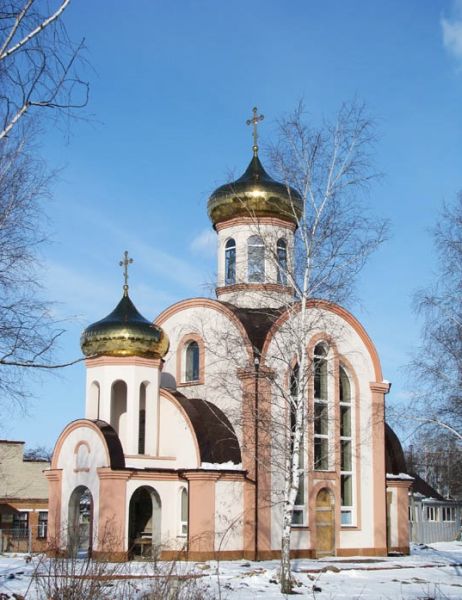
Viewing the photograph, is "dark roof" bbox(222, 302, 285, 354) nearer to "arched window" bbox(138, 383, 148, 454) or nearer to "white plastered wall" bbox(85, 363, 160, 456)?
"white plastered wall" bbox(85, 363, 160, 456)

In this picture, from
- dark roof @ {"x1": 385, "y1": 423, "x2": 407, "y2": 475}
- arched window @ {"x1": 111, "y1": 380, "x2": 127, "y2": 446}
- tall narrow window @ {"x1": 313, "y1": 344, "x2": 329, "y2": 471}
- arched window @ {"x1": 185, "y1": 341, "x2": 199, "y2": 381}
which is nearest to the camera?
tall narrow window @ {"x1": 313, "y1": 344, "x2": 329, "y2": 471}

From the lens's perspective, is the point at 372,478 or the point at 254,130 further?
the point at 254,130

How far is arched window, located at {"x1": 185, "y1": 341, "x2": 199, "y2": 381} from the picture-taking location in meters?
22.7

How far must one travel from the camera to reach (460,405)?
1502cm

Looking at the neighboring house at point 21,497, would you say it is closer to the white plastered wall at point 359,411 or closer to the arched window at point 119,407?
the arched window at point 119,407

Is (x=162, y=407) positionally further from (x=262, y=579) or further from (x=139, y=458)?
(x=262, y=579)

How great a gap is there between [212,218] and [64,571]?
58.5ft

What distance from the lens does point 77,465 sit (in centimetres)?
2038

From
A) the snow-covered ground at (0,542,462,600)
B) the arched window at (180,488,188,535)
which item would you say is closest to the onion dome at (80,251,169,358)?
the arched window at (180,488,188,535)

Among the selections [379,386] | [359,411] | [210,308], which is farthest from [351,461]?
[210,308]

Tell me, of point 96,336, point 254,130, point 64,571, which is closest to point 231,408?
point 96,336

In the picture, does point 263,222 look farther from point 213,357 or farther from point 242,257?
point 213,357

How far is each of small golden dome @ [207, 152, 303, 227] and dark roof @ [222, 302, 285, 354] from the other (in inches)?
106

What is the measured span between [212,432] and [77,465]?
10.7 ft
